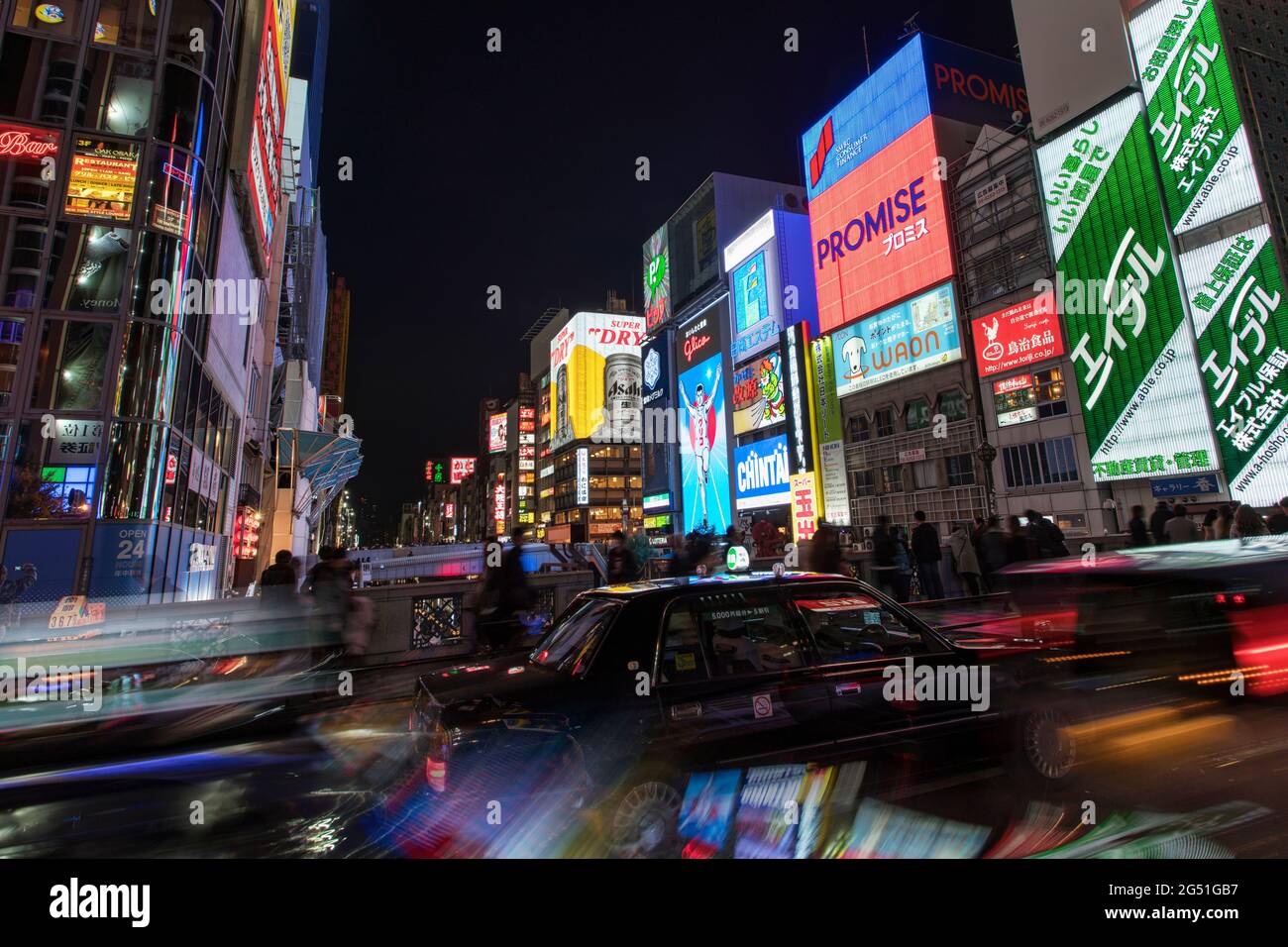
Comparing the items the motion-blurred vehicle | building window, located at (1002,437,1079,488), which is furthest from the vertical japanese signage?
the motion-blurred vehicle

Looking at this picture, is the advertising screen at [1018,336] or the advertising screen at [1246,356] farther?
the advertising screen at [1018,336]

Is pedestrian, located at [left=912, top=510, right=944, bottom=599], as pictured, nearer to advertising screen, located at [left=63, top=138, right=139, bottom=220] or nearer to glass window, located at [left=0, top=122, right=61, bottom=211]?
advertising screen, located at [left=63, top=138, right=139, bottom=220]

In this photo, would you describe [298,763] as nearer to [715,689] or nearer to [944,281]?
[715,689]

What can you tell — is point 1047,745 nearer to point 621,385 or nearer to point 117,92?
point 117,92

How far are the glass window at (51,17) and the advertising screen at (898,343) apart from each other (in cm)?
3656

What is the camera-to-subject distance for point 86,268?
44.9 ft

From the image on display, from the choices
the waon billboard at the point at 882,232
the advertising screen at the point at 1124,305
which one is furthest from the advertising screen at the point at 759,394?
the advertising screen at the point at 1124,305

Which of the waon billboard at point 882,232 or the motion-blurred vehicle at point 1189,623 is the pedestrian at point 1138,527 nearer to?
the motion-blurred vehicle at point 1189,623

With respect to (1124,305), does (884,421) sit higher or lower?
lower

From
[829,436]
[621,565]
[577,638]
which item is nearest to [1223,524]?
[621,565]

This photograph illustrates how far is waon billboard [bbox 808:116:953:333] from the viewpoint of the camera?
3409 centimetres

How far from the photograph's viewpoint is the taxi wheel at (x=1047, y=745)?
389 cm

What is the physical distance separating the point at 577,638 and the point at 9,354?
16962 mm

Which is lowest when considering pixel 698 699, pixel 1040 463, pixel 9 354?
pixel 698 699
